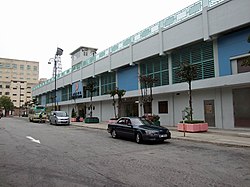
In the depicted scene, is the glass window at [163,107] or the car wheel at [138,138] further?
the glass window at [163,107]

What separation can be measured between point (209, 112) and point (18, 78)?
120 metres

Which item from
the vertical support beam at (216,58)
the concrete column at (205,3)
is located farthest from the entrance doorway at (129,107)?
the concrete column at (205,3)

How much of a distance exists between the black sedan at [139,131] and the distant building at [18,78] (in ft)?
335

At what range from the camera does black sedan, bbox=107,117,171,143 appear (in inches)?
488

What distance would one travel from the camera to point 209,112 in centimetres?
1942

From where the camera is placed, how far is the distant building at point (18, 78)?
11288cm

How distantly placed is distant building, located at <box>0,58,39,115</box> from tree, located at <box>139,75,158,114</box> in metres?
93.4

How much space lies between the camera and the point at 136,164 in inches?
304

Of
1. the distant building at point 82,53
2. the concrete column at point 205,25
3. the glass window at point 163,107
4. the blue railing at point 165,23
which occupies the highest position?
the distant building at point 82,53

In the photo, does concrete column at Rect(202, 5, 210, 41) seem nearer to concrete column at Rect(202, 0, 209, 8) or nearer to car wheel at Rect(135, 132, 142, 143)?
concrete column at Rect(202, 0, 209, 8)

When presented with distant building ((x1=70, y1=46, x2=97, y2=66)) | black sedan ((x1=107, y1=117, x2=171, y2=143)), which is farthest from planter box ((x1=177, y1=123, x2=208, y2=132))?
distant building ((x1=70, y1=46, x2=97, y2=66))

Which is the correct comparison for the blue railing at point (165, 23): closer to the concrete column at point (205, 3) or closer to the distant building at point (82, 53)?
the concrete column at point (205, 3)

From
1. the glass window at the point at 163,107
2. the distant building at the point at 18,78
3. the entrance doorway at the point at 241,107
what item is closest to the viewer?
the entrance doorway at the point at 241,107

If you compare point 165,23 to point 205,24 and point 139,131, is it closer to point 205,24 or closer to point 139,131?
point 205,24
